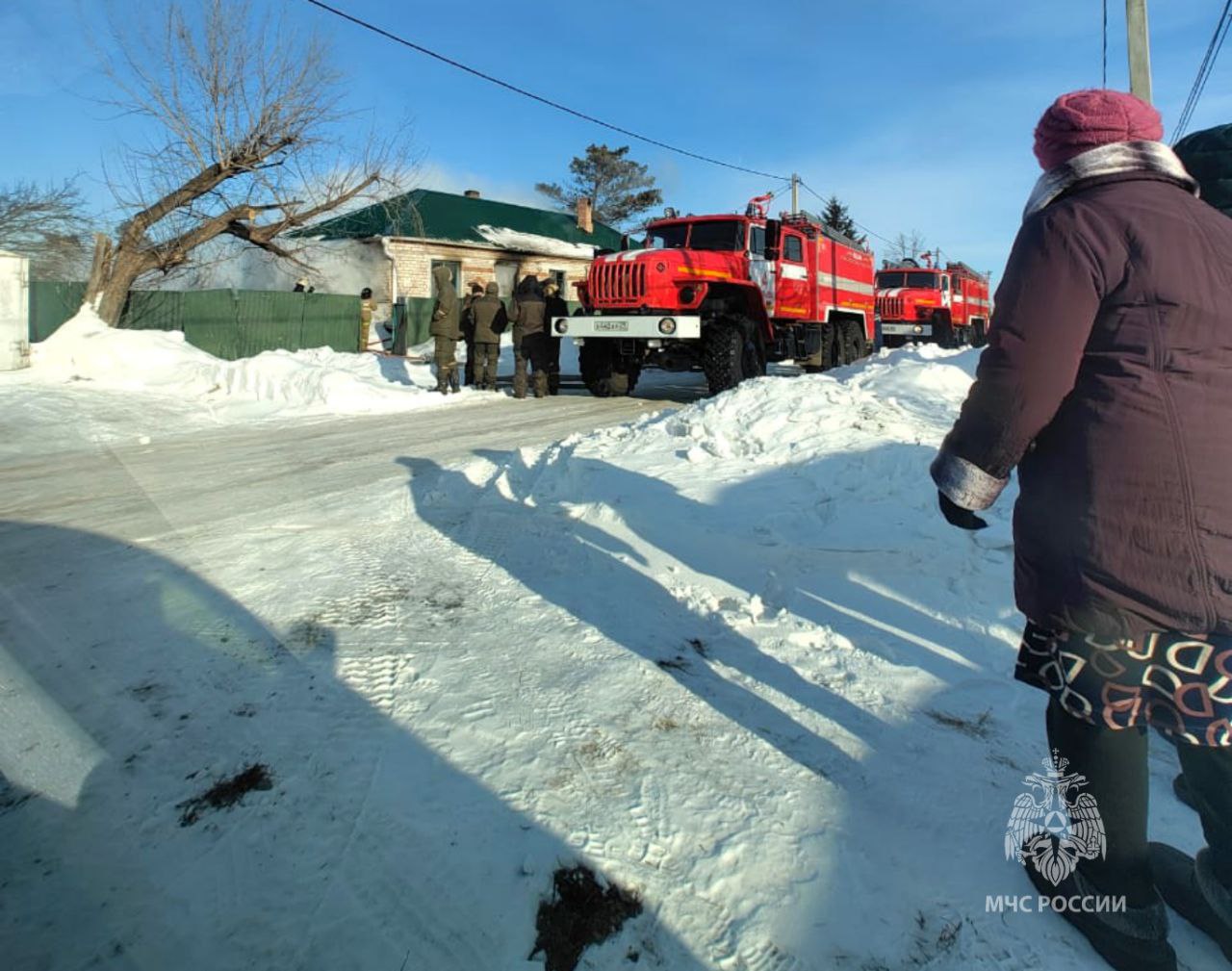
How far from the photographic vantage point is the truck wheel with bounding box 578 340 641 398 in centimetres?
1252

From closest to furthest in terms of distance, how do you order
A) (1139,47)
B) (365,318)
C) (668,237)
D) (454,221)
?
(1139,47), (668,237), (365,318), (454,221)

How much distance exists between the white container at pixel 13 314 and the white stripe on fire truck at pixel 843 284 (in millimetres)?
13293

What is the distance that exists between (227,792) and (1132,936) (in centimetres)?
225

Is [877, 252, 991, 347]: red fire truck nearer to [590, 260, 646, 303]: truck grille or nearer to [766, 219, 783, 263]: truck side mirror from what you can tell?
[766, 219, 783, 263]: truck side mirror

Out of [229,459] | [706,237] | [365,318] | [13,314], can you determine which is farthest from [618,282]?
[365,318]

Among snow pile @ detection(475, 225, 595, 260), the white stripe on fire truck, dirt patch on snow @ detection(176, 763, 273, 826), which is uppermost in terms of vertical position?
snow pile @ detection(475, 225, 595, 260)

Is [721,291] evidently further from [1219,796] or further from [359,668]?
[1219,796]

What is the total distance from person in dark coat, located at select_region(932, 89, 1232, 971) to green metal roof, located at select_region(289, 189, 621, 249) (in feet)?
66.6

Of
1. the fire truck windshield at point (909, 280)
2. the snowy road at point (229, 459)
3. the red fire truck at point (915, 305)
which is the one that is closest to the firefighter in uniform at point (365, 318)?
the snowy road at point (229, 459)

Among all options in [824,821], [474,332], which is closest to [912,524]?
[824,821]

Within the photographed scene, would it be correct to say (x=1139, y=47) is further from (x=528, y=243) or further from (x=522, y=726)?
(x=528, y=243)

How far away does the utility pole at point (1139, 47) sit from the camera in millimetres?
8836

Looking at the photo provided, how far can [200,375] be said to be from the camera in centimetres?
1187

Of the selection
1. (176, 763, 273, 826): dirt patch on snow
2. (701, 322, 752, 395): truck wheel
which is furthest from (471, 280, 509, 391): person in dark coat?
(176, 763, 273, 826): dirt patch on snow
